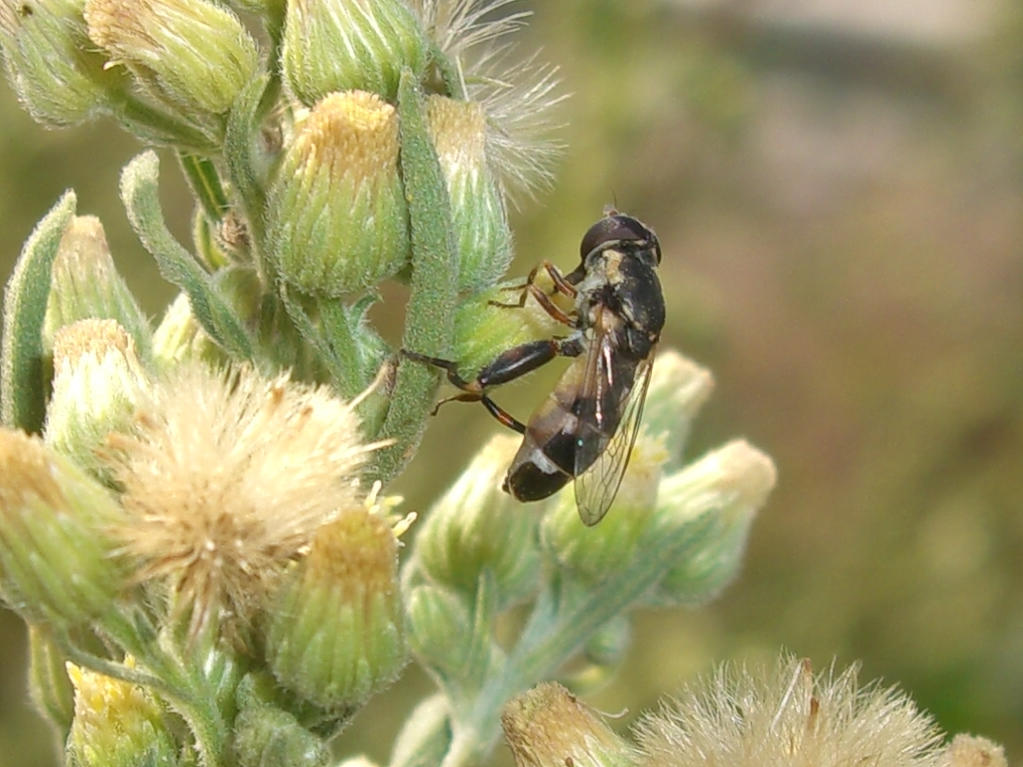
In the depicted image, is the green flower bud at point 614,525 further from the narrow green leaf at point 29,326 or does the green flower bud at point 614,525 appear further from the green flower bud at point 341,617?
the narrow green leaf at point 29,326

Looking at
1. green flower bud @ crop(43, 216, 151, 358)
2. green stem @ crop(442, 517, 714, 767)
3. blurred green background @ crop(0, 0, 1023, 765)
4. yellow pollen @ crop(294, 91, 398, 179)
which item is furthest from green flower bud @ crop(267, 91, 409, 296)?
blurred green background @ crop(0, 0, 1023, 765)

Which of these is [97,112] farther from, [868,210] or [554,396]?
[868,210]

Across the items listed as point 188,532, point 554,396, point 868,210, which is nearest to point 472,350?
point 554,396

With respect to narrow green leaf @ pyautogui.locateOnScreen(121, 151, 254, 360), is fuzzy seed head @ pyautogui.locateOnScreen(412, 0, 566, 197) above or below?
above

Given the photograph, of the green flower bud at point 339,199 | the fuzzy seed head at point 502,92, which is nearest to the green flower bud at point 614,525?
the fuzzy seed head at point 502,92

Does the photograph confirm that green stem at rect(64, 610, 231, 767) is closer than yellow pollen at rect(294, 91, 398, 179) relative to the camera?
Yes

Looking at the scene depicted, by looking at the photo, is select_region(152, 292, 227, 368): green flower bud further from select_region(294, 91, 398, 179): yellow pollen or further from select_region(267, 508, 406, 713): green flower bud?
select_region(267, 508, 406, 713): green flower bud

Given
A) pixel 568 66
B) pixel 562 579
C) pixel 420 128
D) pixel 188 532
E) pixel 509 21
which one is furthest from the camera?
pixel 568 66
